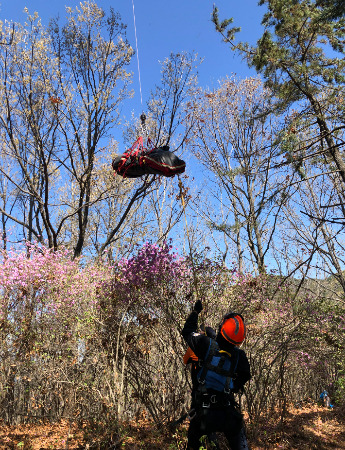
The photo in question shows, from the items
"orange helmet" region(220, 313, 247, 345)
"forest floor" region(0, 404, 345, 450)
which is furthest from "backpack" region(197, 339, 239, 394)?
"forest floor" region(0, 404, 345, 450)

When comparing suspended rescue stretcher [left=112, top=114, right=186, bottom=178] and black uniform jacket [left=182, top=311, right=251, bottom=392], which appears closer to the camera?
black uniform jacket [left=182, top=311, right=251, bottom=392]

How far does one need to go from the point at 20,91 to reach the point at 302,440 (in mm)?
10330

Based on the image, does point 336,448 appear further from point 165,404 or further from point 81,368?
point 81,368

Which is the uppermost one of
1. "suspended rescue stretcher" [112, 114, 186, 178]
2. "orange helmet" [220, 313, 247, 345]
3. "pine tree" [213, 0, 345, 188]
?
"pine tree" [213, 0, 345, 188]

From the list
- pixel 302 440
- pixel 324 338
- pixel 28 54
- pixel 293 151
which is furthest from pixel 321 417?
pixel 28 54

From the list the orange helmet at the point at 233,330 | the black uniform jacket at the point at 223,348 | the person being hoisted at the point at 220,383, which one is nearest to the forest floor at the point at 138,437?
the person being hoisted at the point at 220,383

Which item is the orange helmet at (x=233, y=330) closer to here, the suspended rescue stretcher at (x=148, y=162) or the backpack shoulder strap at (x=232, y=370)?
the backpack shoulder strap at (x=232, y=370)

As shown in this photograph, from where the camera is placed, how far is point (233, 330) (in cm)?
261

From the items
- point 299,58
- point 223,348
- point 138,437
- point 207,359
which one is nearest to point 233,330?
point 223,348

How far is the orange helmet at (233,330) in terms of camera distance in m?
2.59

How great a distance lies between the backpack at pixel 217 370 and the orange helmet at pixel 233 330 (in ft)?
0.41

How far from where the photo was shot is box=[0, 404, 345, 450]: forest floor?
404 centimetres

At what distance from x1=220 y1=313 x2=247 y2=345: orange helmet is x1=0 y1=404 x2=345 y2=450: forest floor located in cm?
187

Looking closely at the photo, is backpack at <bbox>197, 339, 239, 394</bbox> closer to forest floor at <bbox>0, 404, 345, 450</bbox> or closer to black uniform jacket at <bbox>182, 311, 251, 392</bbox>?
black uniform jacket at <bbox>182, 311, 251, 392</bbox>
